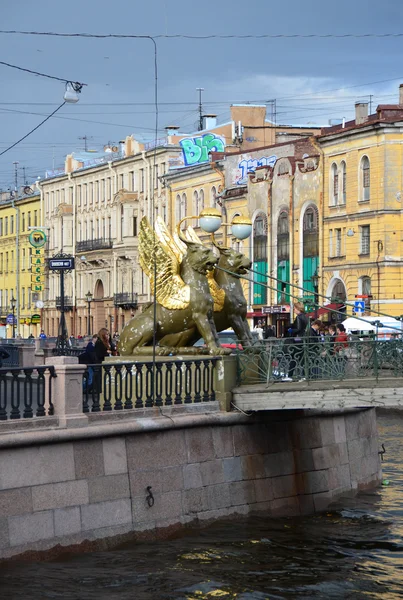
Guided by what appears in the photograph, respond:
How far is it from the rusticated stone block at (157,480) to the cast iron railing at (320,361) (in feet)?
6.57

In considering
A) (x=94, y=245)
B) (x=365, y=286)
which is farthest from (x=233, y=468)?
(x=94, y=245)

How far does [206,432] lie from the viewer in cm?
1748

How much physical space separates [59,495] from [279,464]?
417 cm

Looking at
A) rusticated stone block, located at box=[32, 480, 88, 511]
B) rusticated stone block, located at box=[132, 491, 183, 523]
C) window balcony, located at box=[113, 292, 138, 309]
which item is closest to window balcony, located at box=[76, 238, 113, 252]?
window balcony, located at box=[113, 292, 138, 309]

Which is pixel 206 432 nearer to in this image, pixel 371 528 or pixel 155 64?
pixel 371 528

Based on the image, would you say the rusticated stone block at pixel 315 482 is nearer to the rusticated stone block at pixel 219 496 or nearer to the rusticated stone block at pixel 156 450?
the rusticated stone block at pixel 219 496

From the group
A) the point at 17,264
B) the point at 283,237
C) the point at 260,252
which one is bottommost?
the point at 260,252

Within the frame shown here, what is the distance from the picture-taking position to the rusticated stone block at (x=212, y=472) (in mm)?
17172

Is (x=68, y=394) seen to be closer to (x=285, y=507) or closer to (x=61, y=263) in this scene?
(x=285, y=507)

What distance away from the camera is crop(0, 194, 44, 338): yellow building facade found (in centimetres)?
9488

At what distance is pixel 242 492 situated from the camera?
17.6 metres

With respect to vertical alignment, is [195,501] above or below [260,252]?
below

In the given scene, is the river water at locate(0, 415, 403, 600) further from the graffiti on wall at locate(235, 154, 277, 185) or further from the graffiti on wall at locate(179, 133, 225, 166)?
the graffiti on wall at locate(179, 133, 225, 166)

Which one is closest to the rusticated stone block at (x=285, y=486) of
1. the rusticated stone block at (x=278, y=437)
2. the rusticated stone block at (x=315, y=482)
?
the rusticated stone block at (x=315, y=482)
